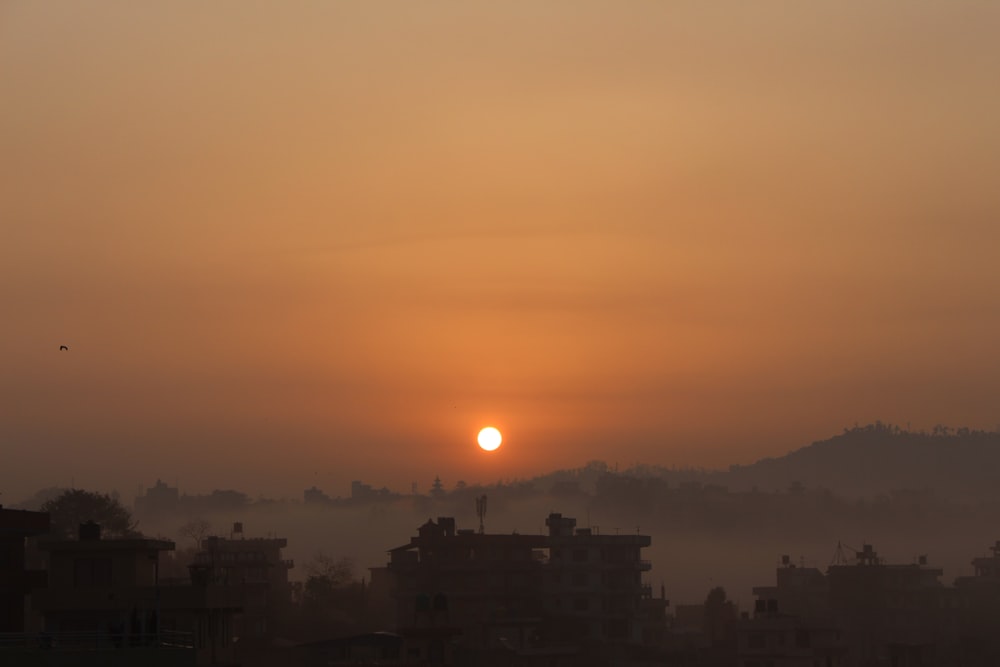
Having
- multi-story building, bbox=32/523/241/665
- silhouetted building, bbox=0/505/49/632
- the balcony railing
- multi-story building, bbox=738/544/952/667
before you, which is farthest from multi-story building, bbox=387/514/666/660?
the balcony railing

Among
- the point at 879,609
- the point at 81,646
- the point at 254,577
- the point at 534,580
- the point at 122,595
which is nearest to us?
the point at 81,646

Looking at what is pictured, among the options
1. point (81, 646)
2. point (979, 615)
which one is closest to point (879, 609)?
point (979, 615)

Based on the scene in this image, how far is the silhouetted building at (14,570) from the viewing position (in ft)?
186

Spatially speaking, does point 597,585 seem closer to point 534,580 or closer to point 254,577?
point 534,580

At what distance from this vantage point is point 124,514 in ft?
398

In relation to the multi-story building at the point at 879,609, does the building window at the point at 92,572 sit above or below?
above

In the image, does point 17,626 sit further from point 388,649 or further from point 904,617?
point 904,617

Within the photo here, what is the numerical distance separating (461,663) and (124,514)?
41.1m

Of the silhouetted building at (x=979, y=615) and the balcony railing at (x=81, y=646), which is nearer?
the balcony railing at (x=81, y=646)

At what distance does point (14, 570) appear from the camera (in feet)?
189

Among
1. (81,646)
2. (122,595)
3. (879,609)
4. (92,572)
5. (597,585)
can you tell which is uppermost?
(92,572)

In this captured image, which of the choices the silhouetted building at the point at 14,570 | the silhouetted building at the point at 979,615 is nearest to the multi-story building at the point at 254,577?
the silhouetted building at the point at 14,570

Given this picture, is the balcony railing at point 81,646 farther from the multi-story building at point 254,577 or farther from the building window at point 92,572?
the multi-story building at point 254,577

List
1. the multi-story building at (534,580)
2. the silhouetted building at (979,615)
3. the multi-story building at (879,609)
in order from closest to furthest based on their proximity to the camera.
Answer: the multi-story building at (534,580)
the multi-story building at (879,609)
the silhouetted building at (979,615)
